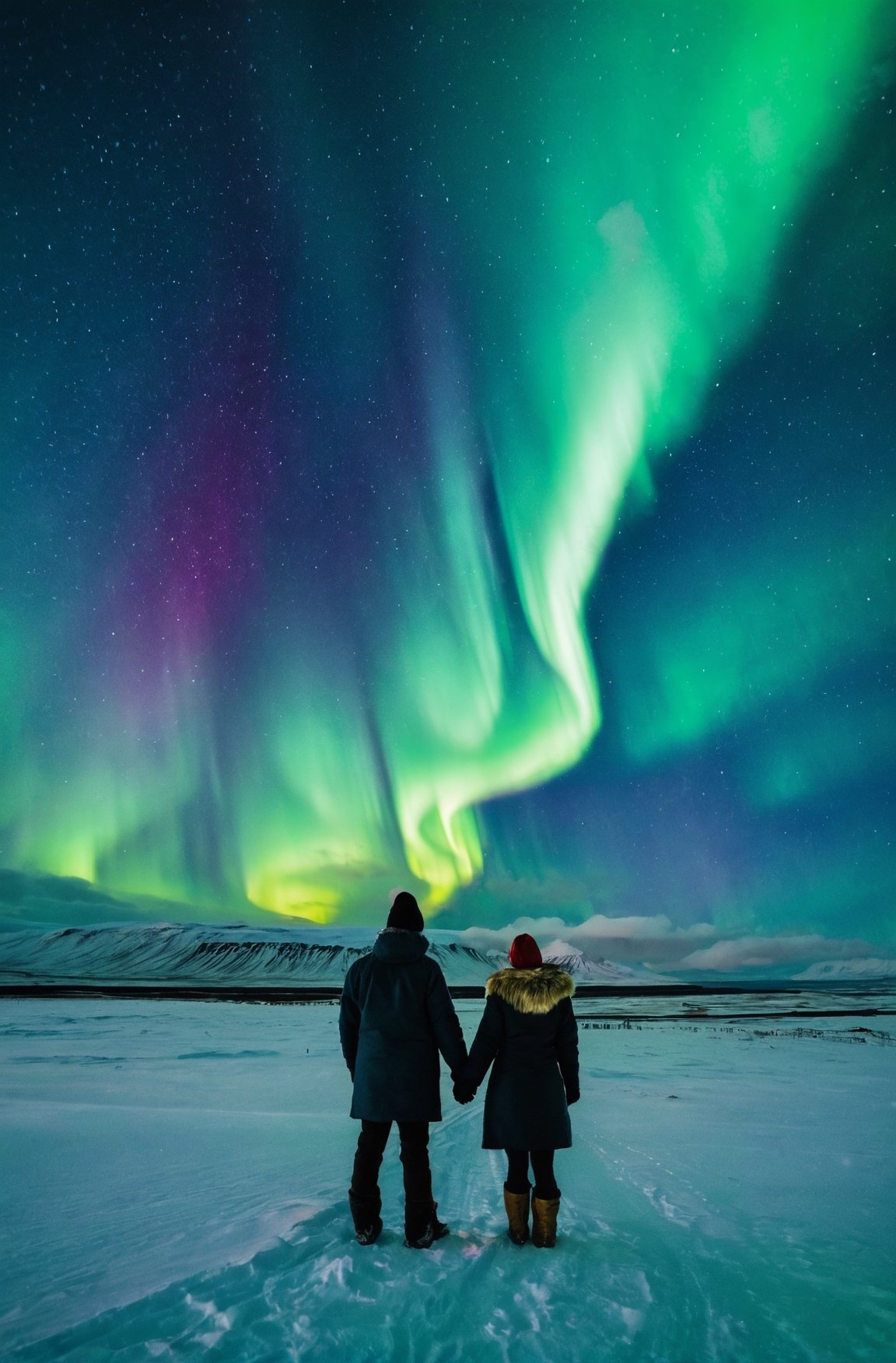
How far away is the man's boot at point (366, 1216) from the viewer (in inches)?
182

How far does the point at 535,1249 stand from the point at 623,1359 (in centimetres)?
150

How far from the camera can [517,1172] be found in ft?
15.6

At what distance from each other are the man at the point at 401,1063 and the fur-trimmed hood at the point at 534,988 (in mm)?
371

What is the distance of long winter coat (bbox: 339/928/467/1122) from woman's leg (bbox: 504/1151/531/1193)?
580 millimetres

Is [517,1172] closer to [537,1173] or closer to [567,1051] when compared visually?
[537,1173]

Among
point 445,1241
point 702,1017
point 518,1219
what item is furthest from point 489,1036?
point 702,1017

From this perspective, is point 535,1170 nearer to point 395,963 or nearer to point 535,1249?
point 535,1249


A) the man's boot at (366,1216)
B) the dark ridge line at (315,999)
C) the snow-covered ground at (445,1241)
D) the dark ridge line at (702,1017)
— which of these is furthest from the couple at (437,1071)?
the dark ridge line at (702,1017)

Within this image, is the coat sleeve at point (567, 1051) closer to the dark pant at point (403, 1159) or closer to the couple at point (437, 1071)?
the couple at point (437, 1071)

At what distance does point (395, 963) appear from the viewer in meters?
4.89

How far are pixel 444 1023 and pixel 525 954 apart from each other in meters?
0.72

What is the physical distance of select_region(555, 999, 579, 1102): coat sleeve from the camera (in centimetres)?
484

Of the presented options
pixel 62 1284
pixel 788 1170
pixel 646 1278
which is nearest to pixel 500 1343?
pixel 646 1278

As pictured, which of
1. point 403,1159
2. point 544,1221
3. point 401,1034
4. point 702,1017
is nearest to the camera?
point 403,1159
